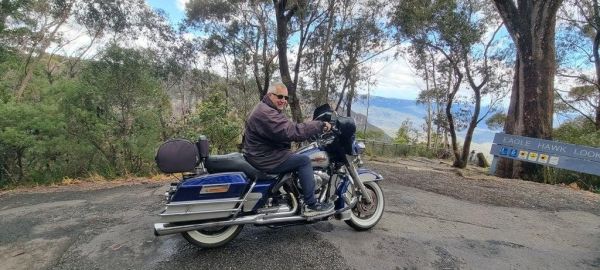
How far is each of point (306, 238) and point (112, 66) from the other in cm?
625

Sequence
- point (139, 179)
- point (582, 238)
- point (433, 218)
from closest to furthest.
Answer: point (582, 238) → point (433, 218) → point (139, 179)

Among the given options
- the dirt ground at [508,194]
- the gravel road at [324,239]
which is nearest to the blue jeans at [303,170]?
the gravel road at [324,239]

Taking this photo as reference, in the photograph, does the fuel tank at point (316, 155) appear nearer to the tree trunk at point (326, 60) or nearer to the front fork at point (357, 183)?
the front fork at point (357, 183)

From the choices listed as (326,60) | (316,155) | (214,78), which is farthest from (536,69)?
(214,78)

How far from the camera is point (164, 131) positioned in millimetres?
8711

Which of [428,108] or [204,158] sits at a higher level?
[428,108]

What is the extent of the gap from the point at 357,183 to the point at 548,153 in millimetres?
7427

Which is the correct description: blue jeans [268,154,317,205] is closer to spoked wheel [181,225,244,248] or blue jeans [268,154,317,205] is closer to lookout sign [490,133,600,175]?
spoked wheel [181,225,244,248]

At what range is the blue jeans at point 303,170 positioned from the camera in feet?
11.7

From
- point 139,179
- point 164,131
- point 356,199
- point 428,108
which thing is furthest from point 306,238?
point 428,108

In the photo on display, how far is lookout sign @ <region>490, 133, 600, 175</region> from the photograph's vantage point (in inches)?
329

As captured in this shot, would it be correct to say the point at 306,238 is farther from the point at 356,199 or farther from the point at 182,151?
the point at 182,151

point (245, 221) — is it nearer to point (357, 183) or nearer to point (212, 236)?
point (212, 236)

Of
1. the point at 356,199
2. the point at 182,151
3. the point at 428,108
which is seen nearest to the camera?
the point at 182,151
